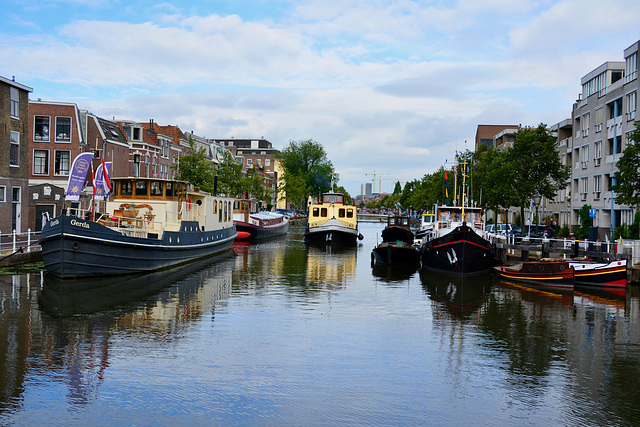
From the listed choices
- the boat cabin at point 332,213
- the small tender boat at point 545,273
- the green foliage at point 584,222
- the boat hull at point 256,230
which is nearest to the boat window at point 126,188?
the small tender boat at point 545,273

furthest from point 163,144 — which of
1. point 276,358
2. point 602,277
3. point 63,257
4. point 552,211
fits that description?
point 276,358

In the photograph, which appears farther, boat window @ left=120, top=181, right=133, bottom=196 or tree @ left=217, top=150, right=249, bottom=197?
tree @ left=217, top=150, right=249, bottom=197

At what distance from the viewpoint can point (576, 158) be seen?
197 ft

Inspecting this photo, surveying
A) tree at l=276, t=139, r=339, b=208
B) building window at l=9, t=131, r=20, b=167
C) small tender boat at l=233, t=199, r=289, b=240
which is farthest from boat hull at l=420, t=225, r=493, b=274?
tree at l=276, t=139, r=339, b=208

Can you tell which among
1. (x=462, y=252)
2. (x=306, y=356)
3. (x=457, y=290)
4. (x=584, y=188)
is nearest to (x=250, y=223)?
(x=462, y=252)

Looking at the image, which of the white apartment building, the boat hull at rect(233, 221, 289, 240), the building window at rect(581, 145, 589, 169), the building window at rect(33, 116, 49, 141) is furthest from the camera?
the boat hull at rect(233, 221, 289, 240)

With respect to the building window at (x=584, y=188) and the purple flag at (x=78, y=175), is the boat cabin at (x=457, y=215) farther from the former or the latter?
the building window at (x=584, y=188)

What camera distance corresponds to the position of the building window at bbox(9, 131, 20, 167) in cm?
3772

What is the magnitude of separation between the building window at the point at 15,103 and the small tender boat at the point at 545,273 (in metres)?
32.1

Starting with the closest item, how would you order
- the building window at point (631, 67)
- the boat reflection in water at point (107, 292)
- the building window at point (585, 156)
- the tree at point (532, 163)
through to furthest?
the boat reflection in water at point (107, 292) → the tree at point (532, 163) → the building window at point (631, 67) → the building window at point (585, 156)

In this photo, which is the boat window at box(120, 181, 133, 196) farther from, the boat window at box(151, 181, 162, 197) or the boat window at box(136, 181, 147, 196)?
the boat window at box(151, 181, 162, 197)

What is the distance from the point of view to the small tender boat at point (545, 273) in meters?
27.3

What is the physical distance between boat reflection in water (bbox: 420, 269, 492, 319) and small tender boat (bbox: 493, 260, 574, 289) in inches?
59.2

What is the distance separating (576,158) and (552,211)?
38.6 ft
